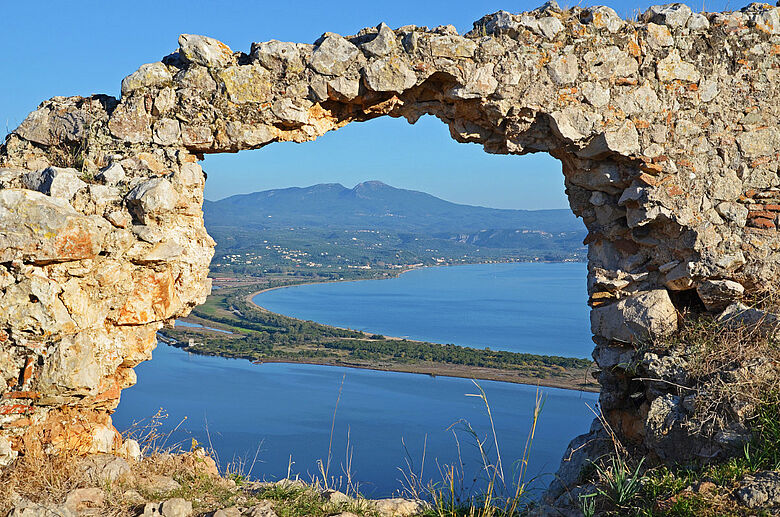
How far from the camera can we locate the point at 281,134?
4875 mm

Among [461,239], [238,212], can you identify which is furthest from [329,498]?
[238,212]

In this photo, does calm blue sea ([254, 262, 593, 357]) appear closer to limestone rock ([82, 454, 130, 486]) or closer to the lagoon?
the lagoon

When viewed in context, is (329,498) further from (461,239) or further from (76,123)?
(461,239)

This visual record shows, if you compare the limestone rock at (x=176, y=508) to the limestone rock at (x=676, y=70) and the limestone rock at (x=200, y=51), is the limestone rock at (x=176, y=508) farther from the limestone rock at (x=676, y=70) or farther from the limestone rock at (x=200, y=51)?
the limestone rock at (x=676, y=70)

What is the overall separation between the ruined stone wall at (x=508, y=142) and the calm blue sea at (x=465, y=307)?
16921 millimetres

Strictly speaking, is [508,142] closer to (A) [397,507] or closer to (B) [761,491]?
(A) [397,507]

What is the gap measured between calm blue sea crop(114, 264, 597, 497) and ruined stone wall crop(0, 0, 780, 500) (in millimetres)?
942

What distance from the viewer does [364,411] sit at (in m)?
13.6

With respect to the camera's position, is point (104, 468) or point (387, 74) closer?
point (104, 468)

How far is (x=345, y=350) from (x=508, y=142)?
1998cm

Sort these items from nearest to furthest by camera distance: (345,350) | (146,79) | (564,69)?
(146,79) < (564,69) < (345,350)

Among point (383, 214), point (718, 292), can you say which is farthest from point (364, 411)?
point (383, 214)

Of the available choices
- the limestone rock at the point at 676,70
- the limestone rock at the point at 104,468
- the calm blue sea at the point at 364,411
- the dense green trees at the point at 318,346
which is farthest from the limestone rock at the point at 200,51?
the dense green trees at the point at 318,346

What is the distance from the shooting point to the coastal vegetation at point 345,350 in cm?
1812
